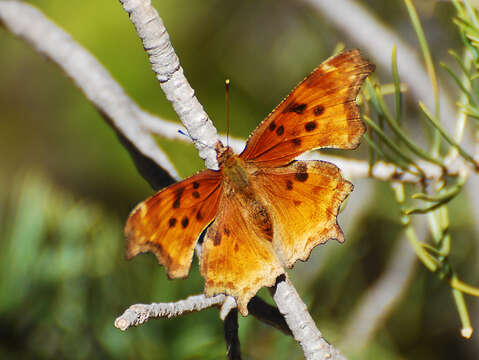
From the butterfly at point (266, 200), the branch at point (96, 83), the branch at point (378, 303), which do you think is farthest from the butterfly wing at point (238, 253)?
the branch at point (378, 303)

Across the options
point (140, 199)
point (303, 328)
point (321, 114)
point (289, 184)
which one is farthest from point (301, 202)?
point (140, 199)

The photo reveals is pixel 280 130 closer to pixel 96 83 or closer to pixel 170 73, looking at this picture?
pixel 170 73

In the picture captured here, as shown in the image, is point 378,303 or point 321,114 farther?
point 378,303

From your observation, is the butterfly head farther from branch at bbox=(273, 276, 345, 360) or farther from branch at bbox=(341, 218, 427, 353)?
branch at bbox=(341, 218, 427, 353)

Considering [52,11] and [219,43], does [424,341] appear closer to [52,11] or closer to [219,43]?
[219,43]

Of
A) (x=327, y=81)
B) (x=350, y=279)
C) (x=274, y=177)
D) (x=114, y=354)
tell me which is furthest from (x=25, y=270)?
(x=350, y=279)

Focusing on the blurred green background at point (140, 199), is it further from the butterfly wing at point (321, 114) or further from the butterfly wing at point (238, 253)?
the butterfly wing at point (321, 114)
